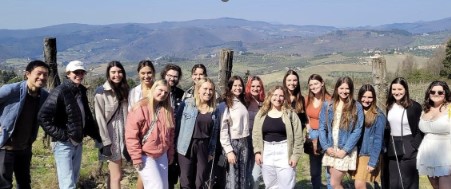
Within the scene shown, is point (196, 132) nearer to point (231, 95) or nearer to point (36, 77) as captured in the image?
point (231, 95)

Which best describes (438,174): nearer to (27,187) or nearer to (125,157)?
(125,157)

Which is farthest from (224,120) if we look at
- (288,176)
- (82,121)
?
(82,121)

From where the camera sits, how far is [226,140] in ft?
16.5

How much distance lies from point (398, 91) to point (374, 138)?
0.61 metres

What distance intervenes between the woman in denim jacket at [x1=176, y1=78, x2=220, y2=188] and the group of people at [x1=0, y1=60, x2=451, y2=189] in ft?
0.04

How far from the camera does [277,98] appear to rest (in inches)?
193

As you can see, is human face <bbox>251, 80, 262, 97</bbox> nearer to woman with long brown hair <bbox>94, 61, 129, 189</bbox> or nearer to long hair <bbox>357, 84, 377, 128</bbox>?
long hair <bbox>357, 84, 377, 128</bbox>

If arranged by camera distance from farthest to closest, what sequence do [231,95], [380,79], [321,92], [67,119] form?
1. [380,79]
2. [321,92]
3. [231,95]
4. [67,119]

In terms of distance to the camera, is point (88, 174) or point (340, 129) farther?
point (88, 174)

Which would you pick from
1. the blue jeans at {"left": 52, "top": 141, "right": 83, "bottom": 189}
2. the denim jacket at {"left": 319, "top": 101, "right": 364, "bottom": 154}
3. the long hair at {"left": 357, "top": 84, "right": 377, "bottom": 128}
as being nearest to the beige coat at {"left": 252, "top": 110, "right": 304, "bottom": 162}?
the denim jacket at {"left": 319, "top": 101, "right": 364, "bottom": 154}

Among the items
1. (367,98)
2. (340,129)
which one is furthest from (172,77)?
(367,98)

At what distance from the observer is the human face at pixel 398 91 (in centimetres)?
483

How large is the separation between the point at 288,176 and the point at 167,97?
1.68 meters

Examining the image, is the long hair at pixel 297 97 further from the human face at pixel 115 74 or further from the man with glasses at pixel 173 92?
the human face at pixel 115 74
